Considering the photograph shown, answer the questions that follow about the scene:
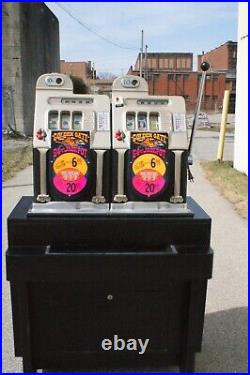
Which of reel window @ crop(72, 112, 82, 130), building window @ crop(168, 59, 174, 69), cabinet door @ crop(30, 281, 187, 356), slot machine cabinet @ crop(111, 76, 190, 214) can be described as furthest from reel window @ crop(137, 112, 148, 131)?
building window @ crop(168, 59, 174, 69)

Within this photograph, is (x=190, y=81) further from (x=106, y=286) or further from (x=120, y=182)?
(x=106, y=286)

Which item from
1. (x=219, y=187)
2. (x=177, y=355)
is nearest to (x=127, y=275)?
(x=177, y=355)

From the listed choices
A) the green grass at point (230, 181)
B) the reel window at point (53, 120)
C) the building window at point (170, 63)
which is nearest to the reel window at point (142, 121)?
A: the reel window at point (53, 120)

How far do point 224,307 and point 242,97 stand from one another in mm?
6269

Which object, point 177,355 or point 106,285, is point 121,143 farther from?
point 177,355

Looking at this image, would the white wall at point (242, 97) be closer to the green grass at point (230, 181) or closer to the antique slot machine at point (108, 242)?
the green grass at point (230, 181)

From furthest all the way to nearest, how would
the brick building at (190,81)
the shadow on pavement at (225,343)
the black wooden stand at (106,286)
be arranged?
1. the brick building at (190,81)
2. the shadow on pavement at (225,343)
3. the black wooden stand at (106,286)

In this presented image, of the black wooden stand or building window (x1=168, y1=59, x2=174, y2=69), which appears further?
building window (x1=168, y1=59, x2=174, y2=69)

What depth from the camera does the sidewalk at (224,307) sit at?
2.61m

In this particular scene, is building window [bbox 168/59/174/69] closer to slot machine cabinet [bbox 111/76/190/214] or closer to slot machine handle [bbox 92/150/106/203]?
slot machine cabinet [bbox 111/76/190/214]

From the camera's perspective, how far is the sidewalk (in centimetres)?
261

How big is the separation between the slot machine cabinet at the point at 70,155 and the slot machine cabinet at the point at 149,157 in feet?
0.21

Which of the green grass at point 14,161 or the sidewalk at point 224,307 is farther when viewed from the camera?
the green grass at point 14,161

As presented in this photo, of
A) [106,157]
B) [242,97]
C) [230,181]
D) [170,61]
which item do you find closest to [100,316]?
[106,157]
